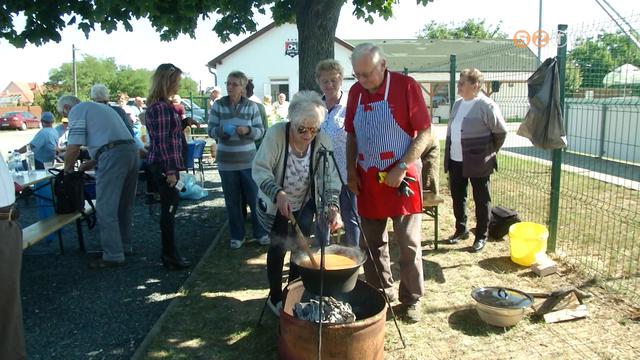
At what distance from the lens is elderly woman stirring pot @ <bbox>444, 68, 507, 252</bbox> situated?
5.10 metres

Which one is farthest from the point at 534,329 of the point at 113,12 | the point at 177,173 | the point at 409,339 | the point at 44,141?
the point at 44,141

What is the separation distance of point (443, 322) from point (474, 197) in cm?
202

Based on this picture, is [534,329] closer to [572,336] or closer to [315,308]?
[572,336]

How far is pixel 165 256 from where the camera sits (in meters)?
5.07

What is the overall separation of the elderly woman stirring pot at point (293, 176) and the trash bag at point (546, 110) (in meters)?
2.53

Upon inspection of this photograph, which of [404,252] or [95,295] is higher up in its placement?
[404,252]

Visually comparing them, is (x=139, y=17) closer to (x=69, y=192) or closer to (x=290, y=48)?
(x=69, y=192)

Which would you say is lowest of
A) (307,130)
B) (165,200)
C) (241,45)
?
(165,200)

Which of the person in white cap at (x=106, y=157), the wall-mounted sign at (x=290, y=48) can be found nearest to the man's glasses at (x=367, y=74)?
the person in white cap at (x=106, y=157)

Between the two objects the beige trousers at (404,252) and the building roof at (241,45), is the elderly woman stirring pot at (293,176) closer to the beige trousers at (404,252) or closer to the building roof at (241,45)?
the beige trousers at (404,252)

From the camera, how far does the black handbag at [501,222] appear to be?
5570mm

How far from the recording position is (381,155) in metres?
3.43

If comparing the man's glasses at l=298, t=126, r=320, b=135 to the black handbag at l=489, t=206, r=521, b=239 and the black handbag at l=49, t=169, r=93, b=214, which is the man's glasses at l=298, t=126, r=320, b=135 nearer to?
the black handbag at l=49, t=169, r=93, b=214

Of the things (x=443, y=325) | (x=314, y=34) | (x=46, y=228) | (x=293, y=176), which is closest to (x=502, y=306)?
(x=443, y=325)
